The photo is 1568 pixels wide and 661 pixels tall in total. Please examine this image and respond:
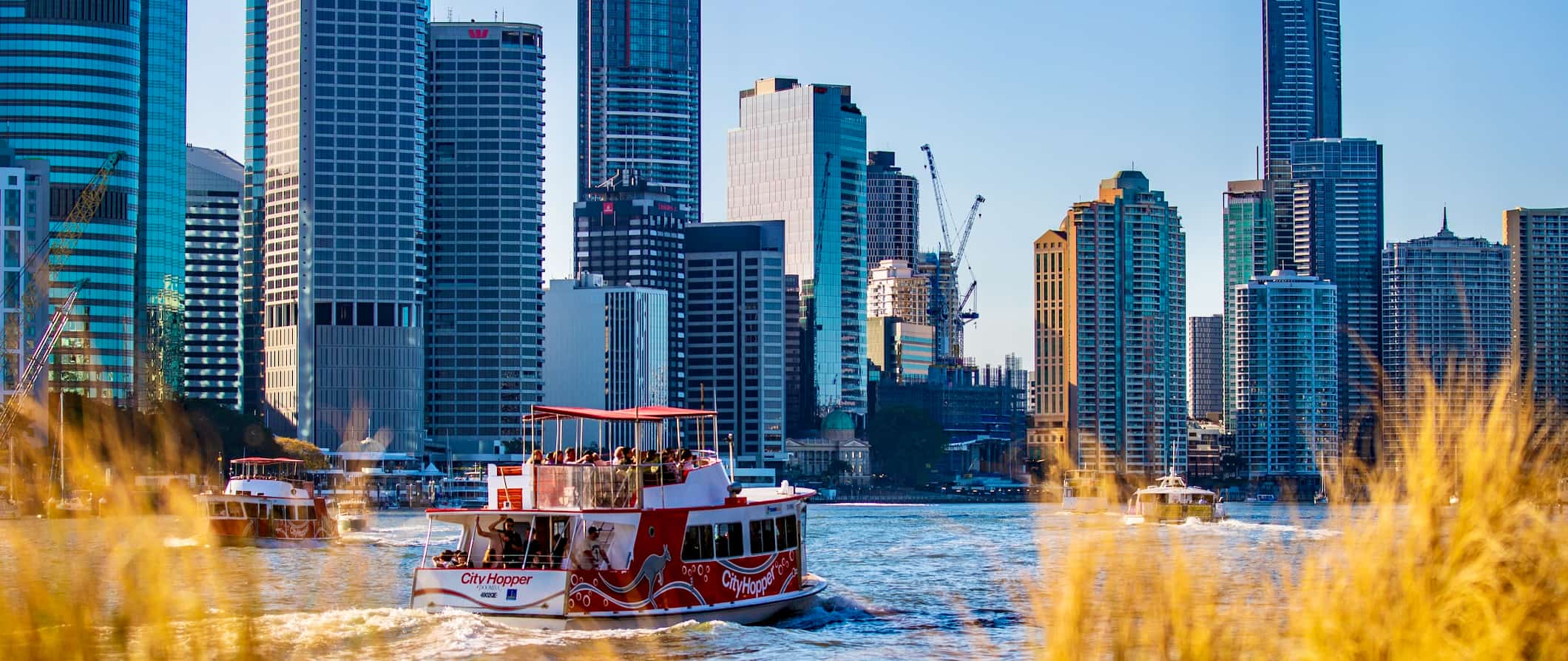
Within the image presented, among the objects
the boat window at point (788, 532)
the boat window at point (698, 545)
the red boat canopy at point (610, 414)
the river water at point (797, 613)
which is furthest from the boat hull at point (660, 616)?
the red boat canopy at point (610, 414)

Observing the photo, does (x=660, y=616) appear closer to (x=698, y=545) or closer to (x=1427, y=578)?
(x=698, y=545)

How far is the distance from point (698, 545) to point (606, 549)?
2898 mm

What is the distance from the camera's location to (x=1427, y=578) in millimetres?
19953

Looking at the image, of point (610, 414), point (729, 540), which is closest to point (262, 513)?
point (729, 540)

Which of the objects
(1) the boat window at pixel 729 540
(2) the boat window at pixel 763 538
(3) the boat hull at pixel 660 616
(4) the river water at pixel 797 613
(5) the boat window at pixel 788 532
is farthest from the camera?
(5) the boat window at pixel 788 532

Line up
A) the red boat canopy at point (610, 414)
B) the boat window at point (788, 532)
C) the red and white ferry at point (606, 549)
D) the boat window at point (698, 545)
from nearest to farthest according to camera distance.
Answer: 1. the red and white ferry at point (606, 549)
2. the red boat canopy at point (610, 414)
3. the boat window at point (698, 545)
4. the boat window at point (788, 532)

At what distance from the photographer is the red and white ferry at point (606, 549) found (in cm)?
4731

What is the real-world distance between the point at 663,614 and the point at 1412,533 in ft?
Answer: 103

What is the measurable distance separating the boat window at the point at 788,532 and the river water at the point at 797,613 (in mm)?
2128

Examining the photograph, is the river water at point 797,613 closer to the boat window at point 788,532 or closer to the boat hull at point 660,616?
the boat hull at point 660,616

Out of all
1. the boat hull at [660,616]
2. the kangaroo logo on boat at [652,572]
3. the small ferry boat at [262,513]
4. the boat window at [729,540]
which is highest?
the boat window at [729,540]

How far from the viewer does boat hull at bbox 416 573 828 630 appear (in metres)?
47.0

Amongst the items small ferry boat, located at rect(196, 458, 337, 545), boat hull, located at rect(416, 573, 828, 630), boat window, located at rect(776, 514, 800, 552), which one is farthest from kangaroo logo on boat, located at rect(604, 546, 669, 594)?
small ferry boat, located at rect(196, 458, 337, 545)

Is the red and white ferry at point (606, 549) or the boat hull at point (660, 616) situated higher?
the red and white ferry at point (606, 549)
